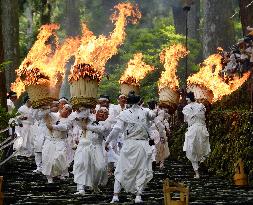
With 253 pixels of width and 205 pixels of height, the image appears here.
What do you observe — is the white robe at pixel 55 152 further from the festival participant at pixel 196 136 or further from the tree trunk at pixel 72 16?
the tree trunk at pixel 72 16

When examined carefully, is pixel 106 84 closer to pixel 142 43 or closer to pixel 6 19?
pixel 142 43

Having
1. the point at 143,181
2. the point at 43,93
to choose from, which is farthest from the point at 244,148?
the point at 43,93

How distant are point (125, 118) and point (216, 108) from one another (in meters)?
8.55

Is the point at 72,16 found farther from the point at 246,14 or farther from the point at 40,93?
the point at 40,93

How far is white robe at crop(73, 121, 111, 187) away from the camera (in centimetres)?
1402

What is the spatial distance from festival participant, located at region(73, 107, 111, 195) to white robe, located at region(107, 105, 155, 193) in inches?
37.5

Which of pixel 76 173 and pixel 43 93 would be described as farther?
pixel 76 173

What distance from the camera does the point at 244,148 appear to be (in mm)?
15617

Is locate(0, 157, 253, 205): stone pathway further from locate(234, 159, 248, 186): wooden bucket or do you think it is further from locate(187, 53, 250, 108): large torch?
locate(187, 53, 250, 108): large torch

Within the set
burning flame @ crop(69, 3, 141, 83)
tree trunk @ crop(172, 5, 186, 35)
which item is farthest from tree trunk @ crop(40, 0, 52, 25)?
tree trunk @ crop(172, 5, 186, 35)

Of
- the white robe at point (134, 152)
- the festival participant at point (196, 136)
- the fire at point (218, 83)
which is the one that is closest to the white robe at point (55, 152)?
the white robe at point (134, 152)

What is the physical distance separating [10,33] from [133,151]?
14232 mm

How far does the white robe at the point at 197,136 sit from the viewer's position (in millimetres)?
17766

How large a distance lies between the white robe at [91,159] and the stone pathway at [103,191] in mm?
322
